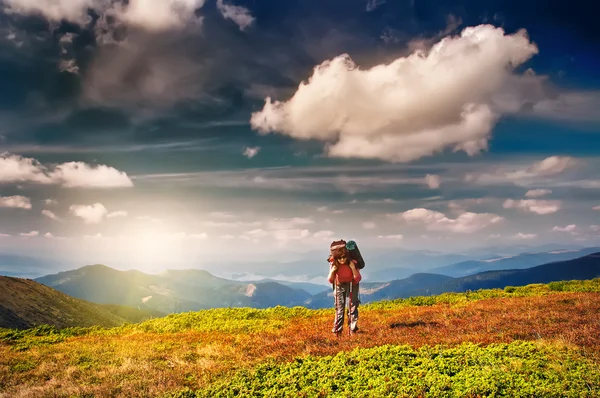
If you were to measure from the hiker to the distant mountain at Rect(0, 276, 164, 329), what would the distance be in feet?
99.4

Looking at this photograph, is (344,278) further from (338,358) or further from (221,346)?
(221,346)

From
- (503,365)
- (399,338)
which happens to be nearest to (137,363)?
(399,338)

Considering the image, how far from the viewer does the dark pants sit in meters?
14.2

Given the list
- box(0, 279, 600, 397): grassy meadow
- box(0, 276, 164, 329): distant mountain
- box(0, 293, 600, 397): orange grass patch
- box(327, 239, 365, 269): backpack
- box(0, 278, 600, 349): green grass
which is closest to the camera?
box(0, 279, 600, 397): grassy meadow

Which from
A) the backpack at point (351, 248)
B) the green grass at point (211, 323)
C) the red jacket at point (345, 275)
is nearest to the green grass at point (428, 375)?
the red jacket at point (345, 275)

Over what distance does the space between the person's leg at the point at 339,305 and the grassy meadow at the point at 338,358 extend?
1.85ft

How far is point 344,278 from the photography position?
14617mm

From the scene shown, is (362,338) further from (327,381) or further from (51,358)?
(51,358)

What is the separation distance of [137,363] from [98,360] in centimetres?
214

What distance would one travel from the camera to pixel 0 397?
30.4 feet

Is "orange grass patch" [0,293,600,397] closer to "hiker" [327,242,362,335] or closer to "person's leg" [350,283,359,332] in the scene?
"person's leg" [350,283,359,332]

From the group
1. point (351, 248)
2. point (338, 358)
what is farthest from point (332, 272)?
point (338, 358)

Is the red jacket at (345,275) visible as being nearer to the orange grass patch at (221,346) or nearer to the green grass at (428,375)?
the orange grass patch at (221,346)

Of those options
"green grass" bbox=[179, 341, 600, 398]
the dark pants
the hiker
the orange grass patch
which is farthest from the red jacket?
"green grass" bbox=[179, 341, 600, 398]
